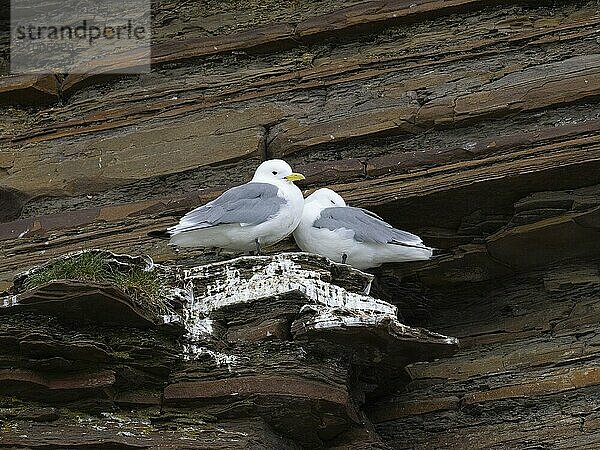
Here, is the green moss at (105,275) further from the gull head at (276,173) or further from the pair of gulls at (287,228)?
the gull head at (276,173)

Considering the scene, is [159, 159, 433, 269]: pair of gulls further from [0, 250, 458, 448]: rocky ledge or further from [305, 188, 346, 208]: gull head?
[0, 250, 458, 448]: rocky ledge

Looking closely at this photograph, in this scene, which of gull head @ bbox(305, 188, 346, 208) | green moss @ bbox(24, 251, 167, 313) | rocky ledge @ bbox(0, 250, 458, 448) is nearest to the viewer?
rocky ledge @ bbox(0, 250, 458, 448)

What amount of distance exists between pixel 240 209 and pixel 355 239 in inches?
33.8

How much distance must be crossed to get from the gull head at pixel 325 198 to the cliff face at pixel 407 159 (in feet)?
1.49

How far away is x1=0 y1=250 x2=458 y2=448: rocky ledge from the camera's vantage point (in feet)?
24.3

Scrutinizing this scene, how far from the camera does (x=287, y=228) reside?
8.52 metres

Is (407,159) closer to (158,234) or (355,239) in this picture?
(355,239)

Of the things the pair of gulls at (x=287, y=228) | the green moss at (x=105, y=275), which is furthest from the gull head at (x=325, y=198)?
the green moss at (x=105, y=275)

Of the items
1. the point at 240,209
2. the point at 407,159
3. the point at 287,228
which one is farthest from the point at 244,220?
the point at 407,159

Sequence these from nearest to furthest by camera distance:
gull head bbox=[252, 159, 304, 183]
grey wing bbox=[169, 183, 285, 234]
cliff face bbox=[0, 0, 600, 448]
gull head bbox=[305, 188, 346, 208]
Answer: grey wing bbox=[169, 183, 285, 234] < gull head bbox=[252, 159, 304, 183] < gull head bbox=[305, 188, 346, 208] < cliff face bbox=[0, 0, 600, 448]

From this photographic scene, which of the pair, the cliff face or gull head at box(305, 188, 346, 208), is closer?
gull head at box(305, 188, 346, 208)
